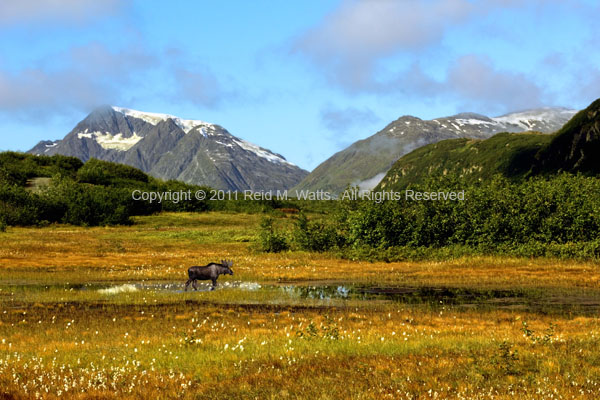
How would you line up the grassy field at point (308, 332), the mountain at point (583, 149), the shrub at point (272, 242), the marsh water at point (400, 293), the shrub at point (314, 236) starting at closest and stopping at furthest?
the grassy field at point (308, 332) → the marsh water at point (400, 293) → the shrub at point (314, 236) → the shrub at point (272, 242) → the mountain at point (583, 149)

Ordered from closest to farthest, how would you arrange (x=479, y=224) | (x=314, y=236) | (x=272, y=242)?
(x=479, y=224) < (x=314, y=236) < (x=272, y=242)

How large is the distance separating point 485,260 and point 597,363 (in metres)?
33.6

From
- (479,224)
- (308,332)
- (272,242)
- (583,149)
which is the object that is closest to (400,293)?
(308,332)

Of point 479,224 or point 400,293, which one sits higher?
point 479,224

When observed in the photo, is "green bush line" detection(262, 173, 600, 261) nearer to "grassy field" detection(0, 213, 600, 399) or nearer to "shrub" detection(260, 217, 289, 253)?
"shrub" detection(260, 217, 289, 253)

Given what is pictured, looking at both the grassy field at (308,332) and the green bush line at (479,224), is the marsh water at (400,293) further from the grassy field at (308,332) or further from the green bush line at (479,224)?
the green bush line at (479,224)

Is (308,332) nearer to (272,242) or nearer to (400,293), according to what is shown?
(400,293)

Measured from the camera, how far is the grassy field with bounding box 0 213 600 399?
12.6 meters

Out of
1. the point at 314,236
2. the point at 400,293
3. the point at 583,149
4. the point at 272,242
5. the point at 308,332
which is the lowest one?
the point at 400,293

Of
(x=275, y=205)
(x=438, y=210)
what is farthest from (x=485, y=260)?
(x=275, y=205)

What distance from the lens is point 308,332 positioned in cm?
1886

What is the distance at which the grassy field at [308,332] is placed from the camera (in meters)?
12.6

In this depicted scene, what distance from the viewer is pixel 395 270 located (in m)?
44.8

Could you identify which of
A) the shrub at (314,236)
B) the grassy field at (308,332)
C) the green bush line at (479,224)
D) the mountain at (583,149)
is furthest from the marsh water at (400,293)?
the mountain at (583,149)
